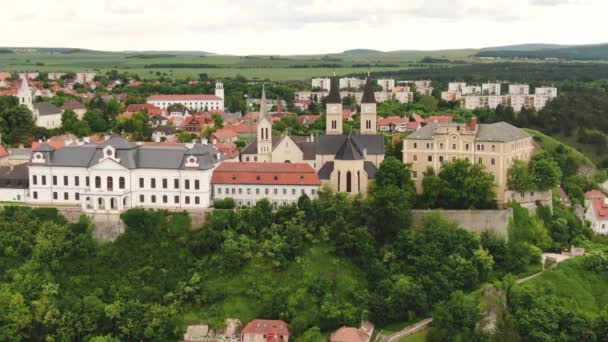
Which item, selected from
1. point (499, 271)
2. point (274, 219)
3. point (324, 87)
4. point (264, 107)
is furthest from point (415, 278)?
point (324, 87)

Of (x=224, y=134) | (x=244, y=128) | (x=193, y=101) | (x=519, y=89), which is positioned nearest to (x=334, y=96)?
(x=224, y=134)

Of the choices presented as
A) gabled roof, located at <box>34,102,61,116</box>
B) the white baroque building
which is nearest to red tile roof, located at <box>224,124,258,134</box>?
gabled roof, located at <box>34,102,61,116</box>

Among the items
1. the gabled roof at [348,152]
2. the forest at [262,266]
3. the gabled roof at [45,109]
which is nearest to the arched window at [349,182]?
the gabled roof at [348,152]

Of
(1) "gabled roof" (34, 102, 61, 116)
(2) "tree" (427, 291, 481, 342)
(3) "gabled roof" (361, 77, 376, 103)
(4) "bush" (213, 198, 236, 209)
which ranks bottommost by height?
(2) "tree" (427, 291, 481, 342)

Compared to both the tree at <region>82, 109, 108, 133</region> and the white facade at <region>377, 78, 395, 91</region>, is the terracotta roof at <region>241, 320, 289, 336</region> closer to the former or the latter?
the tree at <region>82, 109, 108, 133</region>

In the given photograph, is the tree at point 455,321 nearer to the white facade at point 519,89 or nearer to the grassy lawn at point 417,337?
the grassy lawn at point 417,337

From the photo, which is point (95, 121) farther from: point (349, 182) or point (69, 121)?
point (349, 182)

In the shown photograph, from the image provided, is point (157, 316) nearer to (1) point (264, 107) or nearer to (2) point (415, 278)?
(2) point (415, 278)
